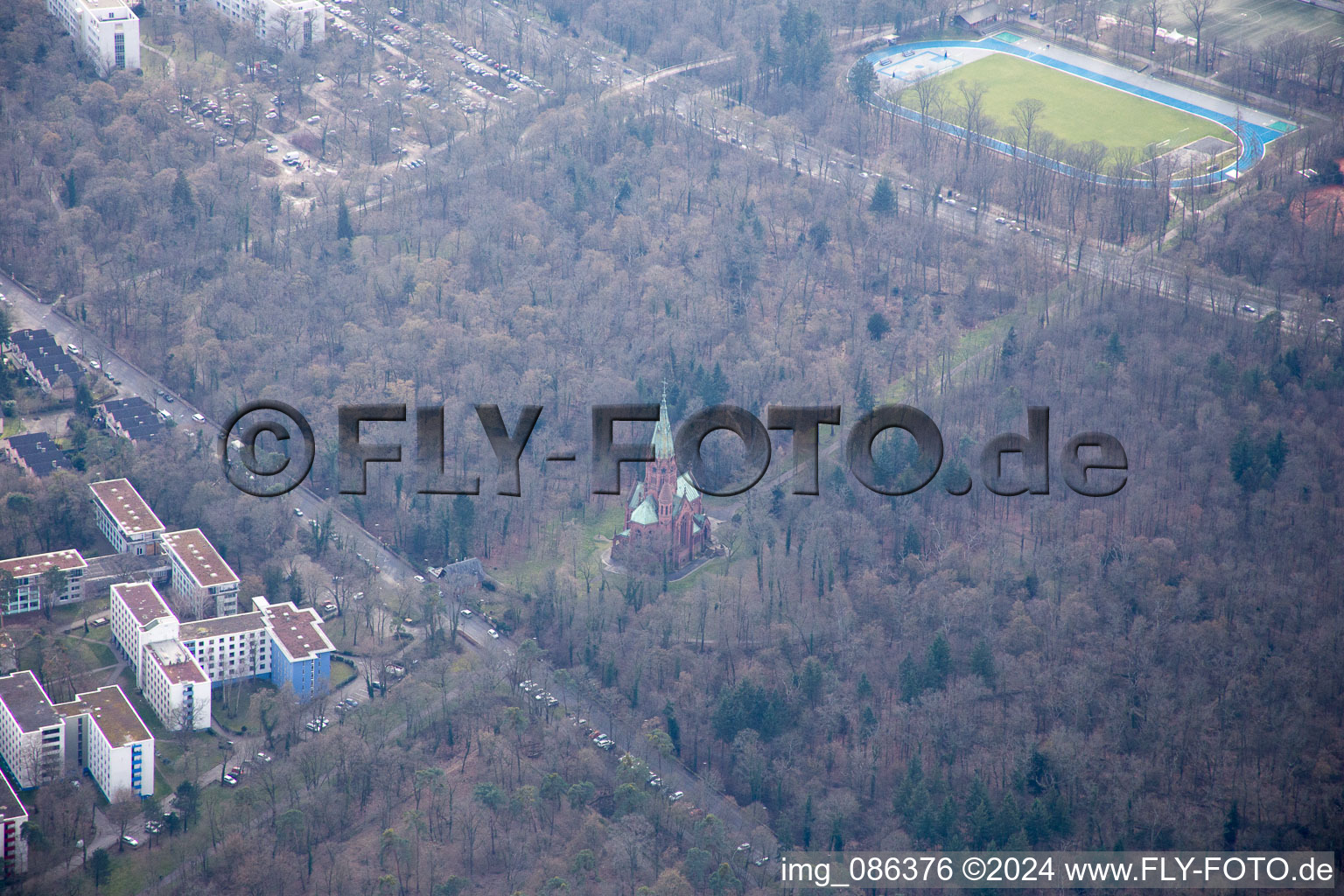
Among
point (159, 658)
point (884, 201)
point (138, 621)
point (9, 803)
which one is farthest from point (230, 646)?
point (884, 201)

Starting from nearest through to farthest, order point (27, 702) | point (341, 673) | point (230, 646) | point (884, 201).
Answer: point (27, 702), point (230, 646), point (341, 673), point (884, 201)

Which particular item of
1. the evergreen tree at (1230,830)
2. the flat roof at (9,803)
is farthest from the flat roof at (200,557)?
the evergreen tree at (1230,830)

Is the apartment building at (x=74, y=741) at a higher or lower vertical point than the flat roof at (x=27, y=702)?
lower

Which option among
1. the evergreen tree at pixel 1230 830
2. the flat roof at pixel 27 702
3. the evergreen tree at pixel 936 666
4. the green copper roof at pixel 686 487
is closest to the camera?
the evergreen tree at pixel 1230 830

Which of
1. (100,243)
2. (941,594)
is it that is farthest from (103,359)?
(941,594)

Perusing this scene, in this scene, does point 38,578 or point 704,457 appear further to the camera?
point 704,457

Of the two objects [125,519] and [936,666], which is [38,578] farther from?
[936,666]

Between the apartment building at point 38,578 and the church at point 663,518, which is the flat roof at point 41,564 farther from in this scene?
the church at point 663,518

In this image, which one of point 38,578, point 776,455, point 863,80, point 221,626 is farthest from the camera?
point 863,80
